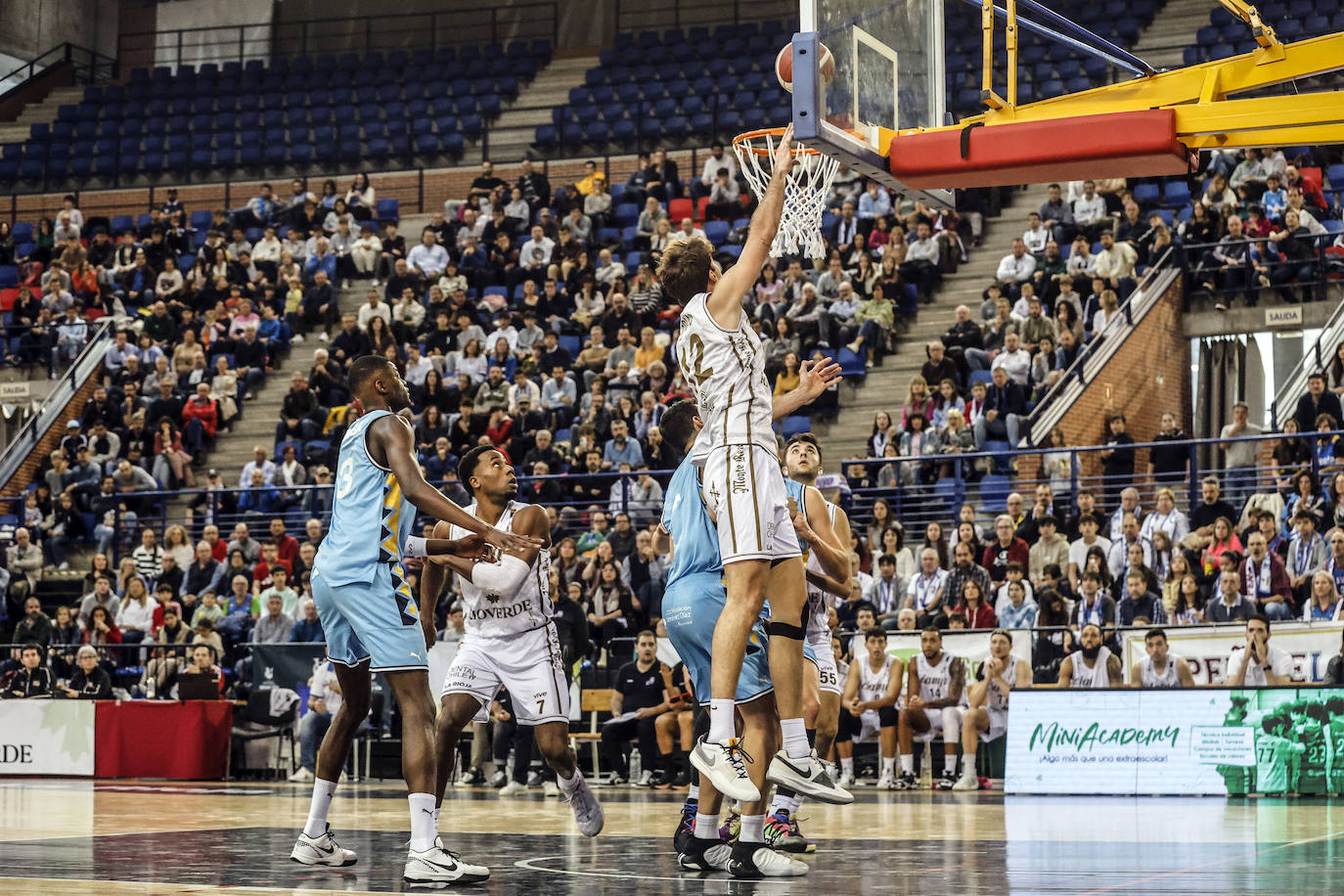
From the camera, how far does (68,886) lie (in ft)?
22.0

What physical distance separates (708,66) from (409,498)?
26.1 metres

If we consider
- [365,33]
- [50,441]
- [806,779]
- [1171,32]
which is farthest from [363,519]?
[365,33]

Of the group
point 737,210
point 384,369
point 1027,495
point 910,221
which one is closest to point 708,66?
point 737,210

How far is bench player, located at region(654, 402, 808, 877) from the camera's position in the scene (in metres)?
6.94

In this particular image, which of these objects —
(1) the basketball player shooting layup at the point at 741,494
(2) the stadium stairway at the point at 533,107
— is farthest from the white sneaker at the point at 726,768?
(2) the stadium stairway at the point at 533,107

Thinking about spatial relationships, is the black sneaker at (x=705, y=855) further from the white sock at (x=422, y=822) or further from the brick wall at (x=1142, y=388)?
the brick wall at (x=1142, y=388)

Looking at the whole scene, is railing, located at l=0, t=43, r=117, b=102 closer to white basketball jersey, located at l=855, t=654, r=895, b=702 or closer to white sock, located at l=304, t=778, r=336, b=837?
white basketball jersey, located at l=855, t=654, r=895, b=702

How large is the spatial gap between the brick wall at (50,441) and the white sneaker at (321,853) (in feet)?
67.4

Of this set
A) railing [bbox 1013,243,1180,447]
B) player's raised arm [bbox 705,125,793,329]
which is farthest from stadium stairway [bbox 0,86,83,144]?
player's raised arm [bbox 705,125,793,329]

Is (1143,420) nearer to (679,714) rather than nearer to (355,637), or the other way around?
(679,714)

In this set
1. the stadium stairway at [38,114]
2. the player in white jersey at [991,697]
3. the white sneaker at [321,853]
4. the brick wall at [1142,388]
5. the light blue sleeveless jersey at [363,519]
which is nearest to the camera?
the light blue sleeveless jersey at [363,519]

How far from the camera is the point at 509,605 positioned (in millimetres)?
8922

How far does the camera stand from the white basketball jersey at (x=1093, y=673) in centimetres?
1567

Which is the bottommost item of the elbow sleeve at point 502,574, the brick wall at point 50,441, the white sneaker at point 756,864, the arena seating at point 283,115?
the white sneaker at point 756,864
